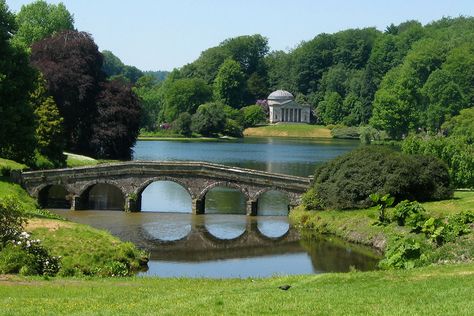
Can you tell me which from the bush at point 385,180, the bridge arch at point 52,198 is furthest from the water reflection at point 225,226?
the bridge arch at point 52,198

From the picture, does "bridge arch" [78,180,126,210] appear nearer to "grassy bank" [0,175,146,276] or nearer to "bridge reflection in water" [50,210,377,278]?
"bridge reflection in water" [50,210,377,278]

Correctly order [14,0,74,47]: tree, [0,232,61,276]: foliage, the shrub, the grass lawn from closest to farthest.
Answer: [0,232,61,276]: foliage, the shrub, [14,0,74,47]: tree, the grass lawn

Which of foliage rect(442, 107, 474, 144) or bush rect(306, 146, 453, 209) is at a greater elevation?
foliage rect(442, 107, 474, 144)

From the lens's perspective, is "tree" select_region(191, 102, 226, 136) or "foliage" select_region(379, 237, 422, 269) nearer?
"foliage" select_region(379, 237, 422, 269)

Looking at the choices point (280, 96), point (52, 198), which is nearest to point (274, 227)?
point (52, 198)

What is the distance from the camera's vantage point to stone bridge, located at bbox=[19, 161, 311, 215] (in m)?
52.8

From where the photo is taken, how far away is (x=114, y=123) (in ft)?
258

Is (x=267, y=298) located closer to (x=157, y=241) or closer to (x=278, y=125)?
(x=157, y=241)

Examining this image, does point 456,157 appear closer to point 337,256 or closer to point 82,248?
point 337,256

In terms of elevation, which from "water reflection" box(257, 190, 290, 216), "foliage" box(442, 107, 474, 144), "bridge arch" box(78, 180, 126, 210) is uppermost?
"foliage" box(442, 107, 474, 144)

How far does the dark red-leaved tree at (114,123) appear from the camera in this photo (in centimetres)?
7800

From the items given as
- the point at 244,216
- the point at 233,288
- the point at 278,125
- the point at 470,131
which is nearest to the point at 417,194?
the point at 244,216

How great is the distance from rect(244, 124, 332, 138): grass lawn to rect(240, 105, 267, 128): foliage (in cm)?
164

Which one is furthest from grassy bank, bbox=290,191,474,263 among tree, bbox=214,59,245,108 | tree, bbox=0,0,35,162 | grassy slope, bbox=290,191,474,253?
tree, bbox=214,59,245,108
